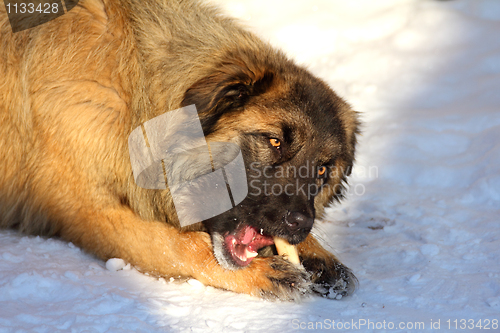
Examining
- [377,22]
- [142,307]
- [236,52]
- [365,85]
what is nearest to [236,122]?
[236,52]

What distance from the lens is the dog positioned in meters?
2.44

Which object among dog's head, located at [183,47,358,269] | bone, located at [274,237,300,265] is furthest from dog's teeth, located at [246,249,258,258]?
bone, located at [274,237,300,265]

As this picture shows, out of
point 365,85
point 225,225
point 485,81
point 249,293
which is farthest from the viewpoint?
point 365,85

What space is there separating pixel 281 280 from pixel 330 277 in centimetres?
32

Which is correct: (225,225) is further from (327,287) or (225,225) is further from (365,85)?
(365,85)

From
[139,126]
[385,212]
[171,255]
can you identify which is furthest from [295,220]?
[385,212]

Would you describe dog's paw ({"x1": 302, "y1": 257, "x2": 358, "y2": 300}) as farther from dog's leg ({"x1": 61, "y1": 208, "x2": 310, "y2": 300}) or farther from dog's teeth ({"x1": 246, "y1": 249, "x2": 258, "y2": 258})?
dog's teeth ({"x1": 246, "y1": 249, "x2": 258, "y2": 258})

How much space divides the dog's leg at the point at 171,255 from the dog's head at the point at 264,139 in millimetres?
82

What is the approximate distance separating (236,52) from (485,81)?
346 cm

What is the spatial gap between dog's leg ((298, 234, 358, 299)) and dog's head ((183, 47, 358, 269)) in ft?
1.00

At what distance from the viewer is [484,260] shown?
265 cm

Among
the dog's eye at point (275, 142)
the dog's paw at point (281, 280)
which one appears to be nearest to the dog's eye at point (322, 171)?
the dog's eye at point (275, 142)

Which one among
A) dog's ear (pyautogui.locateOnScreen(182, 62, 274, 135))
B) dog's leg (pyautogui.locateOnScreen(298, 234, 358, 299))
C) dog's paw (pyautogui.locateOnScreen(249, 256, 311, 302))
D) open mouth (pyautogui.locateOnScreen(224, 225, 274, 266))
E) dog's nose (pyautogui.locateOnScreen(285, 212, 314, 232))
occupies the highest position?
dog's ear (pyautogui.locateOnScreen(182, 62, 274, 135))

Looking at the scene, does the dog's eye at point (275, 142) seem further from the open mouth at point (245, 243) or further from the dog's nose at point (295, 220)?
the open mouth at point (245, 243)
